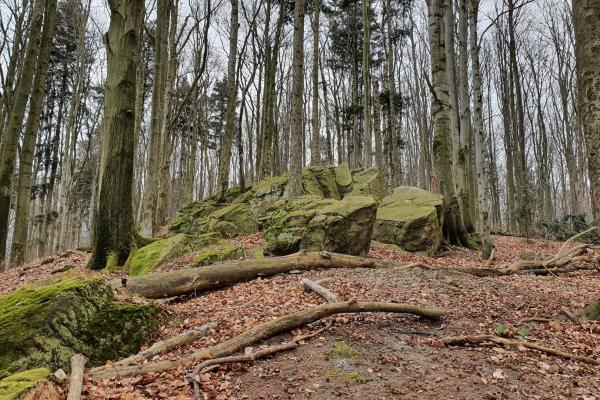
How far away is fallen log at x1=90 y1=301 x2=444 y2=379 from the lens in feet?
10.4

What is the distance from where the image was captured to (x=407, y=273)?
6266mm

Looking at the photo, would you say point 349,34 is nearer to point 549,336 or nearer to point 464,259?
point 464,259

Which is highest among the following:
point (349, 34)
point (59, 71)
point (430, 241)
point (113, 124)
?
point (349, 34)

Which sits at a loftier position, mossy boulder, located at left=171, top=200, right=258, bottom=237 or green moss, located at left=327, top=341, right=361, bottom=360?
mossy boulder, located at left=171, top=200, right=258, bottom=237

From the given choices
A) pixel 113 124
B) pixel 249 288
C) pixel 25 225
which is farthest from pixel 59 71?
pixel 249 288

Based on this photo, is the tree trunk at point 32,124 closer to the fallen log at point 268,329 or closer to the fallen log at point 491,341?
the fallen log at point 268,329

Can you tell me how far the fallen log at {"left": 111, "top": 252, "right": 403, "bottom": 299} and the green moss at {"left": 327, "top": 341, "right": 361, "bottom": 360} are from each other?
2.72m

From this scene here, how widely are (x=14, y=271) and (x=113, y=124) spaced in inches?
243

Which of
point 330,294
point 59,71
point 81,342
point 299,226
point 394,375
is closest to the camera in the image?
point 394,375

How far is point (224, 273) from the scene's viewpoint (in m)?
5.93

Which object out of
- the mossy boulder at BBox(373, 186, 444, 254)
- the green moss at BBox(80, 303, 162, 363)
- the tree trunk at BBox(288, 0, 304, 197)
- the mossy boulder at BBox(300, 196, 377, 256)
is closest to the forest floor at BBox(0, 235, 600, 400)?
the green moss at BBox(80, 303, 162, 363)

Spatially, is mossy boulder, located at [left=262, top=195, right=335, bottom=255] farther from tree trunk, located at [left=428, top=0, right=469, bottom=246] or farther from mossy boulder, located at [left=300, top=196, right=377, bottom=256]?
tree trunk, located at [left=428, top=0, right=469, bottom=246]

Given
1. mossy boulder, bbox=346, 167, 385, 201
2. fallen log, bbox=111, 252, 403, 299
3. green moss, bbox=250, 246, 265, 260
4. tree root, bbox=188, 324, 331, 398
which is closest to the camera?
tree root, bbox=188, 324, 331, 398

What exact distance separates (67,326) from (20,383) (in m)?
1.30
